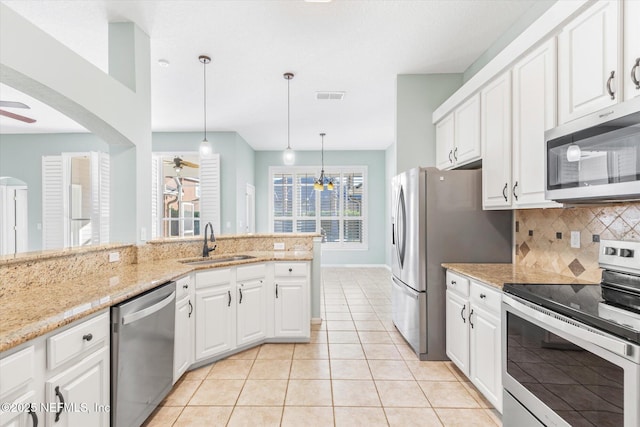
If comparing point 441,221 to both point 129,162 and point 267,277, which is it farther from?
point 129,162

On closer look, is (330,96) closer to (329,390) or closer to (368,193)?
(329,390)

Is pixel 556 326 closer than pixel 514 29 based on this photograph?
Yes

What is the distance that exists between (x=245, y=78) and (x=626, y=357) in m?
3.98

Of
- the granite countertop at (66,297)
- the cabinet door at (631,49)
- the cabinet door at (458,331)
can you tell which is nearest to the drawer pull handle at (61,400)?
the granite countertop at (66,297)

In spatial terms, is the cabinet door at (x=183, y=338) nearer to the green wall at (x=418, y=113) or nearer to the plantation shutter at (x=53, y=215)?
the green wall at (x=418, y=113)

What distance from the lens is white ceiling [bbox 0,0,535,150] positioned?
2523 mm

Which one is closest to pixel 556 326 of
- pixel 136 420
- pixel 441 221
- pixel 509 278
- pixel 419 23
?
pixel 509 278

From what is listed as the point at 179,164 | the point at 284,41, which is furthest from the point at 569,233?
the point at 179,164

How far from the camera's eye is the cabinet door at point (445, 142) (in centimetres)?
324

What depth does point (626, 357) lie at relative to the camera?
43.9 inches

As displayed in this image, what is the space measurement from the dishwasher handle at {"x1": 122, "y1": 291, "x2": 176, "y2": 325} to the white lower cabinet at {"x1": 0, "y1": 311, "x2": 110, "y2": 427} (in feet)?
0.33

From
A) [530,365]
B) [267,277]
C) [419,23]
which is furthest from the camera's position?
[267,277]

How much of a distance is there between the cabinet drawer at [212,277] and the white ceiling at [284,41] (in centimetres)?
211

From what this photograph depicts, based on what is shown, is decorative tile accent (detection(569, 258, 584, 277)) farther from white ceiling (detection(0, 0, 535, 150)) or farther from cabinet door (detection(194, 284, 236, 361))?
cabinet door (detection(194, 284, 236, 361))
